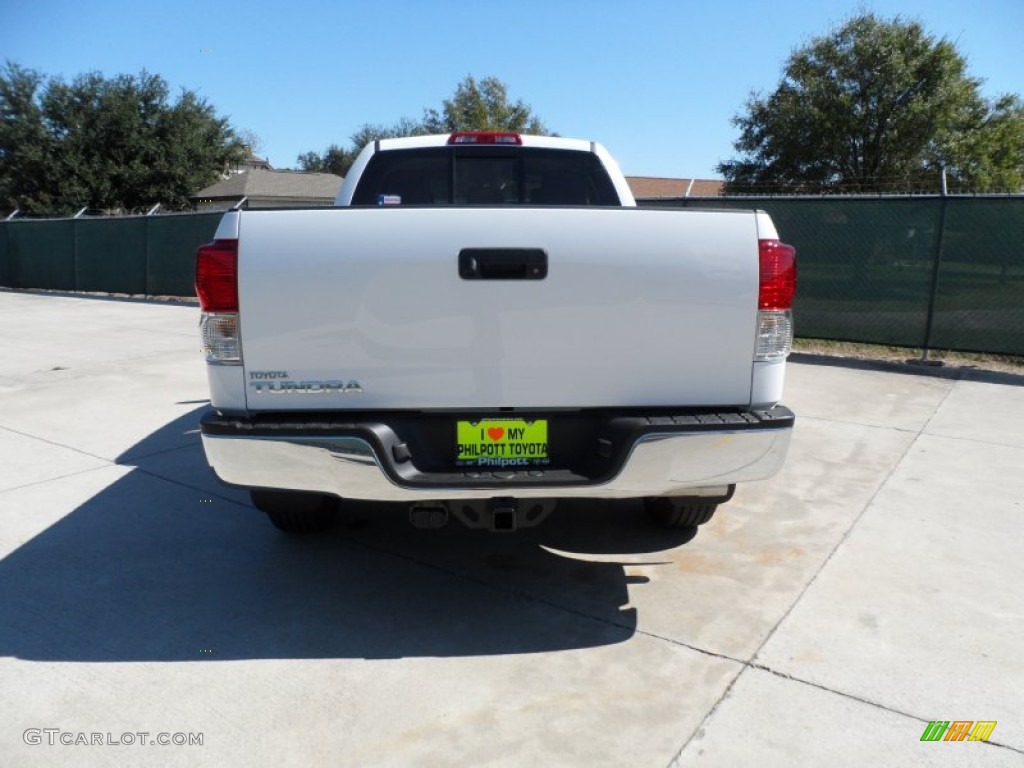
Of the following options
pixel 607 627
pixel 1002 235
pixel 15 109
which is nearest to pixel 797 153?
pixel 1002 235

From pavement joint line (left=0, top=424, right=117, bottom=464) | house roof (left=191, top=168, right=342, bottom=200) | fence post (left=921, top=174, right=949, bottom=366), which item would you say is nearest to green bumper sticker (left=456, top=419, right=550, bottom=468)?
pavement joint line (left=0, top=424, right=117, bottom=464)

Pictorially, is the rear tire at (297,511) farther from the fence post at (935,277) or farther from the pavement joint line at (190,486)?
the fence post at (935,277)

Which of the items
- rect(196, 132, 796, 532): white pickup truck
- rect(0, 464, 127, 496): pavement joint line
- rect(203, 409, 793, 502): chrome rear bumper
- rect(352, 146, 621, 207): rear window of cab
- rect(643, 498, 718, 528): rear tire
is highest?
rect(352, 146, 621, 207): rear window of cab

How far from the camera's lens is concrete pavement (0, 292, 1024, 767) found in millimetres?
2537

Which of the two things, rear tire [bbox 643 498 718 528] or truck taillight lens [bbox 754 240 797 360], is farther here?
rear tire [bbox 643 498 718 528]

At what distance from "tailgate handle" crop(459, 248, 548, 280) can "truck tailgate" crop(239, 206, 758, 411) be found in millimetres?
22

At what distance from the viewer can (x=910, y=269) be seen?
923 cm

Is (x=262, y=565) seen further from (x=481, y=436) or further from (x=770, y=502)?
(x=770, y=502)

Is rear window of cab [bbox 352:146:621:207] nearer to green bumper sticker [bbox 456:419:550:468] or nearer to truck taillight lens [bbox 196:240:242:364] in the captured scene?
truck taillight lens [bbox 196:240:242:364]

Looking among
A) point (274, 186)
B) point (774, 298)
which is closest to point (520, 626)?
point (774, 298)

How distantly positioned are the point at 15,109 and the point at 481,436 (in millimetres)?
38228

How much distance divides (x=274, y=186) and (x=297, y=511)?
4755cm

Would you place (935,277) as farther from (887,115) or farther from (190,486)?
(887,115)

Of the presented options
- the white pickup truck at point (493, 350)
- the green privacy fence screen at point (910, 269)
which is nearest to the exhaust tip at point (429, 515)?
the white pickup truck at point (493, 350)
